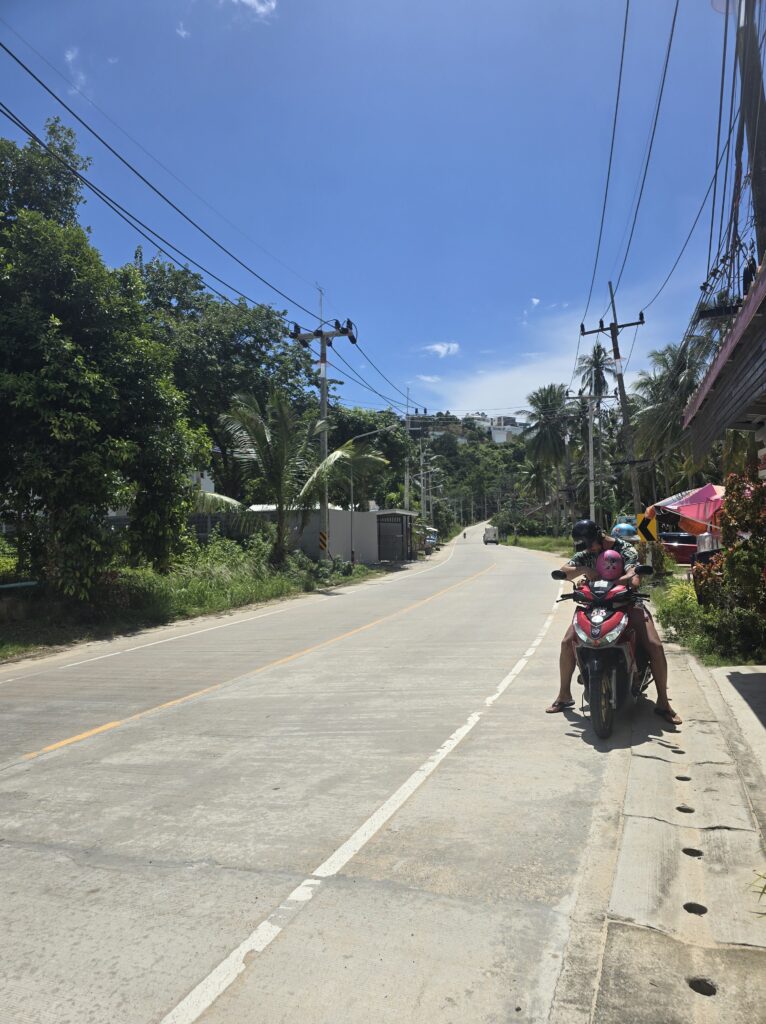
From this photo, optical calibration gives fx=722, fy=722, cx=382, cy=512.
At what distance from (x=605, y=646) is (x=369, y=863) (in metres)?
2.97

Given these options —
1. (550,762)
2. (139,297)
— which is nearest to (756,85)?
(550,762)

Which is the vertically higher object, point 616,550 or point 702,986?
point 616,550

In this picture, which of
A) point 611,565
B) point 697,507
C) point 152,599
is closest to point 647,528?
point 697,507

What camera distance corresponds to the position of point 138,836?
4.39 metres

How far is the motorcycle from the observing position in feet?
20.0

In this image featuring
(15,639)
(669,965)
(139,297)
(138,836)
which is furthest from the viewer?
(139,297)

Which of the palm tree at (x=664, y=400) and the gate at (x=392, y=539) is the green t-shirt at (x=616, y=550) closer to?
the palm tree at (x=664, y=400)

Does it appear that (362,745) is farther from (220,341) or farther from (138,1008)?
(220,341)

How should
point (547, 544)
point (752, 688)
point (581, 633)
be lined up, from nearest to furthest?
point (581, 633) < point (752, 688) < point (547, 544)

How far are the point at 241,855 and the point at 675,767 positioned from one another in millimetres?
3401

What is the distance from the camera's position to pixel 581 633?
6277mm

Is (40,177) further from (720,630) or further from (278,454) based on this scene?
(720,630)

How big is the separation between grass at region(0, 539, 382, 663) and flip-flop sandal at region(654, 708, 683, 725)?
34.0ft

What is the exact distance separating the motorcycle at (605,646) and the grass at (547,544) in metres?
46.7
